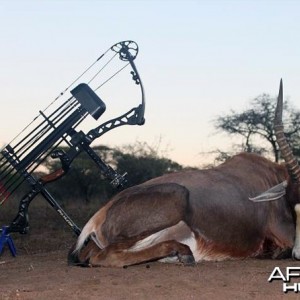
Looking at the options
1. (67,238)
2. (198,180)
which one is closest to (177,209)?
(198,180)

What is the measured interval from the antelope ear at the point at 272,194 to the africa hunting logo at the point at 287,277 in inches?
35.8

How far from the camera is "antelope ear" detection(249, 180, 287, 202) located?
22.2ft

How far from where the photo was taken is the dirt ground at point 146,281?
4.78 metres

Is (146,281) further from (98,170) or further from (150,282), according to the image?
(98,170)

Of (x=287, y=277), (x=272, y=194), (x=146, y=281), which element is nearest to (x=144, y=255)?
(x=146, y=281)

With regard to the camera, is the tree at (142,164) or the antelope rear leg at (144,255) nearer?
the antelope rear leg at (144,255)

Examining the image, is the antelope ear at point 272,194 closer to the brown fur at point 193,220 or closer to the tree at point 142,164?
the brown fur at point 193,220

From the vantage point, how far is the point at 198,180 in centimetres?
688

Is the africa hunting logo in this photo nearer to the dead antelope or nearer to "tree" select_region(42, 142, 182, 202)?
the dead antelope

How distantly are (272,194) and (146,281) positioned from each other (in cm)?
202

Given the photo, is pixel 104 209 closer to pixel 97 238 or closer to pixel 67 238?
pixel 97 238

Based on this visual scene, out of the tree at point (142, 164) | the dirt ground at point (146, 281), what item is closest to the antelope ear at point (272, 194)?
the dirt ground at point (146, 281)

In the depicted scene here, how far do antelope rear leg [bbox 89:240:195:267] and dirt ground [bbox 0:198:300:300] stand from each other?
83 millimetres

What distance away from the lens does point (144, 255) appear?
616 cm
